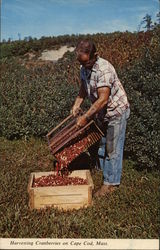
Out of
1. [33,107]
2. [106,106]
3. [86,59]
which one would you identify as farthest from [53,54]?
[86,59]

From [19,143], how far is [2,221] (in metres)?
3.06

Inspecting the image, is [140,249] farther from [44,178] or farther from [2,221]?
[44,178]

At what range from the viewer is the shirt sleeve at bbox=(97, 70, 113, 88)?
14.6 feet

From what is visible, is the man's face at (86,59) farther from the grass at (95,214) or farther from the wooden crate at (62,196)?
the grass at (95,214)

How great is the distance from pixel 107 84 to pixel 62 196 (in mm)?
1401

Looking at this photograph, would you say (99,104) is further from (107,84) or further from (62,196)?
(62,196)

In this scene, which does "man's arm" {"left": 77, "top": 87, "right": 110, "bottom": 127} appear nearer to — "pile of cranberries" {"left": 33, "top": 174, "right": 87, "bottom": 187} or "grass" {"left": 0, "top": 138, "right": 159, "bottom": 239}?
"pile of cranberries" {"left": 33, "top": 174, "right": 87, "bottom": 187}

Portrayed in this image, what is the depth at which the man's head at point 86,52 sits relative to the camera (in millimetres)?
4477

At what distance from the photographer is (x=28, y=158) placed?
21.1 ft

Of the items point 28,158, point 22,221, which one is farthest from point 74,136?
point 28,158

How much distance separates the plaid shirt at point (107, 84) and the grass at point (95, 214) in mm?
1028

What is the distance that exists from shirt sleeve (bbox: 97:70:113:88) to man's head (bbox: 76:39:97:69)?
0.18 meters

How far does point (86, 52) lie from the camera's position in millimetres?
4496

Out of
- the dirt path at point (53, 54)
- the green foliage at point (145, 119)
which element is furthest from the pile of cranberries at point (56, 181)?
the dirt path at point (53, 54)
